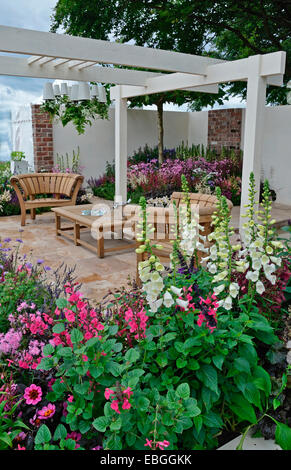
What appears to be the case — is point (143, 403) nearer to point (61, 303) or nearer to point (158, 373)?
point (158, 373)

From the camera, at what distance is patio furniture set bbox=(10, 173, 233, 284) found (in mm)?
3943

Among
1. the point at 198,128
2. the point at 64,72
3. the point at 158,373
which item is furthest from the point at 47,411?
the point at 198,128

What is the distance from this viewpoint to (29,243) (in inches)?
221

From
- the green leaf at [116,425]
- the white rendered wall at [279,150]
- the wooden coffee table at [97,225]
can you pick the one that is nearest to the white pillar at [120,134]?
the wooden coffee table at [97,225]

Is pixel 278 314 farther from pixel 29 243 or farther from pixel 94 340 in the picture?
pixel 29 243

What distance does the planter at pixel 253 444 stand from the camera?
173 cm

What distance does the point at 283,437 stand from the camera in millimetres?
1640

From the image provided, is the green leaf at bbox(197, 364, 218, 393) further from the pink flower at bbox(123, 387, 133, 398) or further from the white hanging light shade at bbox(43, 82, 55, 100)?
the white hanging light shade at bbox(43, 82, 55, 100)

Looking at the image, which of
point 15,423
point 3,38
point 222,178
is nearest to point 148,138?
point 222,178

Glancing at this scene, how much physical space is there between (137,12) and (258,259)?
9454mm

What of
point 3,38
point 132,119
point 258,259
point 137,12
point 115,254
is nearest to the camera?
point 258,259

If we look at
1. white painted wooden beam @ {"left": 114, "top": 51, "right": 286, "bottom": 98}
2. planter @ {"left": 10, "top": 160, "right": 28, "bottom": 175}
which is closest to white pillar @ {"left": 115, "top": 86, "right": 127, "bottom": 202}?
white painted wooden beam @ {"left": 114, "top": 51, "right": 286, "bottom": 98}

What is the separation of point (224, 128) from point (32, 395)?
932 cm

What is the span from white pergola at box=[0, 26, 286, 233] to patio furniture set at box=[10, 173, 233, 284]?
78 centimetres
